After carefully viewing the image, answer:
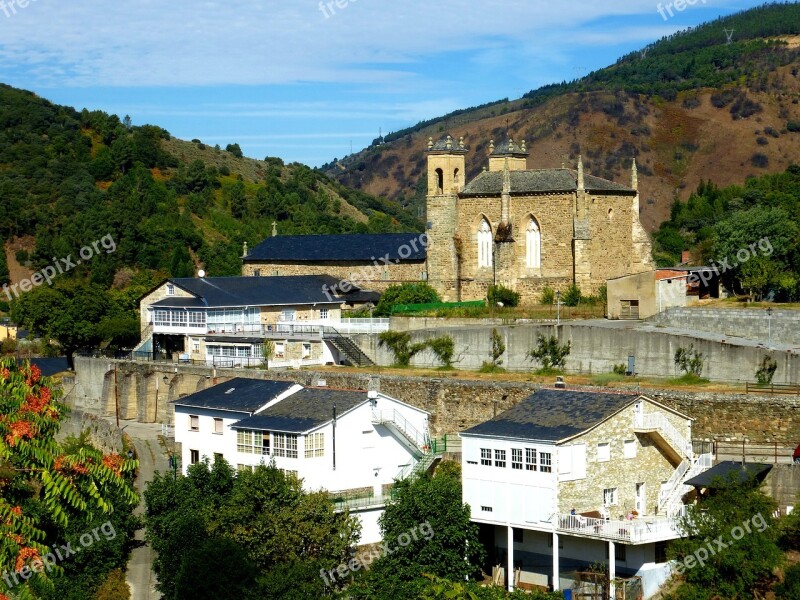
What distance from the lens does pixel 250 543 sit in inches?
1414

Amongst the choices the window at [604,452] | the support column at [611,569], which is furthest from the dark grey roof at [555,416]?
the support column at [611,569]

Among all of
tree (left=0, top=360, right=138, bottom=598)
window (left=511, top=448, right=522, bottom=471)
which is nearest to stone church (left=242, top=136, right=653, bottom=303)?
window (left=511, top=448, right=522, bottom=471)

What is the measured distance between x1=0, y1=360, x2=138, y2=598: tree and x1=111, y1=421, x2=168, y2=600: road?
62.1 feet

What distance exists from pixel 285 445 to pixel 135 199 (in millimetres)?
80493

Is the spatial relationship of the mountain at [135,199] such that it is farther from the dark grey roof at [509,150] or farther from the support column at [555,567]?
the support column at [555,567]

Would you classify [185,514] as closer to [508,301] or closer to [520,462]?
[520,462]

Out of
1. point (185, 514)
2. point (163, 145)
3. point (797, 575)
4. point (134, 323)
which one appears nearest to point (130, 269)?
point (134, 323)

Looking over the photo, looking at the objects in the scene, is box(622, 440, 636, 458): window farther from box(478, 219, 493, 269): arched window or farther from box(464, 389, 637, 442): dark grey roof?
box(478, 219, 493, 269): arched window

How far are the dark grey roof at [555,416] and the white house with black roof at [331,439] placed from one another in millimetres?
5114

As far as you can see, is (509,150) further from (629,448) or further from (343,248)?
(629,448)

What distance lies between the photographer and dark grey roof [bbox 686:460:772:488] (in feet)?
111

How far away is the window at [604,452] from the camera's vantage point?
3569 cm

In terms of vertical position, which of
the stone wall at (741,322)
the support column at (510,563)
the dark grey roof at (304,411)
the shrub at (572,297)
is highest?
the shrub at (572,297)

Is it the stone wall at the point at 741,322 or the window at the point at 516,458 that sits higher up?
the stone wall at the point at 741,322
